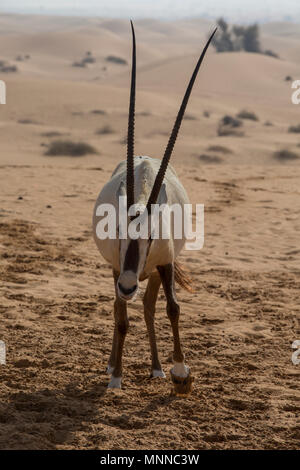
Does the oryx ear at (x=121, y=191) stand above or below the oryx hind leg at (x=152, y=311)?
above

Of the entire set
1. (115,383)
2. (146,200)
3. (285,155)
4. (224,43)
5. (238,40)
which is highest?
(238,40)

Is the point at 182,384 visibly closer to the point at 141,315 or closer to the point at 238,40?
the point at 141,315

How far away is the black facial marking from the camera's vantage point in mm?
3666

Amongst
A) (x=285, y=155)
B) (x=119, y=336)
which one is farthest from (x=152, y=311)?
(x=285, y=155)

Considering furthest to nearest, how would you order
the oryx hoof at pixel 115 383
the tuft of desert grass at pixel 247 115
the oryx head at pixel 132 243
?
the tuft of desert grass at pixel 247 115 < the oryx hoof at pixel 115 383 < the oryx head at pixel 132 243

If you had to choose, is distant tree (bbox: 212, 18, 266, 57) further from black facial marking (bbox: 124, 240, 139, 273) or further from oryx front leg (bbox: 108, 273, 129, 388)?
black facial marking (bbox: 124, 240, 139, 273)

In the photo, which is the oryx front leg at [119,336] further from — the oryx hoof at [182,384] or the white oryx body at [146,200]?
the oryx hoof at [182,384]

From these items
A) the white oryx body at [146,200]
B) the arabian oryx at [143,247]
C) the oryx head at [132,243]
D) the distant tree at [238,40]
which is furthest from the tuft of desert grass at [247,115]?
the distant tree at [238,40]

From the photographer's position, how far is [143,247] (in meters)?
3.75

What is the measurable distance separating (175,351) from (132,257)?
3.25 feet

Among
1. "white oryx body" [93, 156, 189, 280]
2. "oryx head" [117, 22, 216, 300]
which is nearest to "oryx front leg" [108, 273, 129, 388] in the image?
"white oryx body" [93, 156, 189, 280]

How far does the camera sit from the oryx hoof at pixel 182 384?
14.1 ft

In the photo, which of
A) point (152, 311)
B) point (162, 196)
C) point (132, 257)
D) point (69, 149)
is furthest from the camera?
point (69, 149)

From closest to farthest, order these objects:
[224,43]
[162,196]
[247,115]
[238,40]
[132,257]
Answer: [132,257], [162,196], [247,115], [224,43], [238,40]
